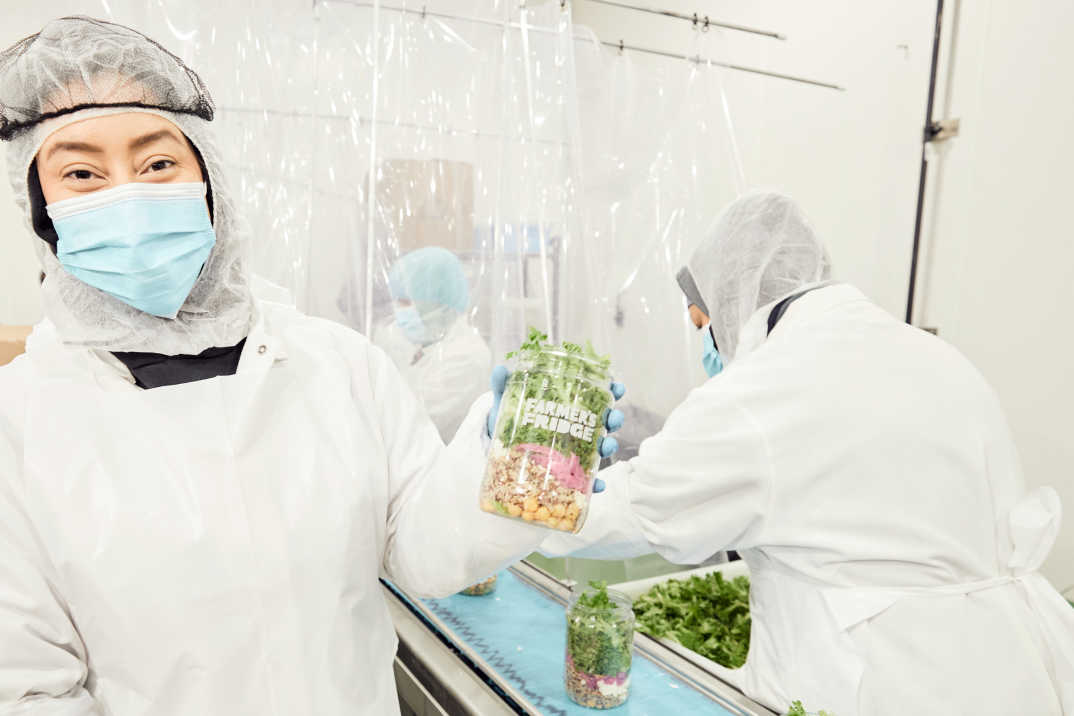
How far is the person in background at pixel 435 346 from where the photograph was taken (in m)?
2.17

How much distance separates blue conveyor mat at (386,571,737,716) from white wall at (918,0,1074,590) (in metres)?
1.85

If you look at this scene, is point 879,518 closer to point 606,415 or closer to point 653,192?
point 606,415

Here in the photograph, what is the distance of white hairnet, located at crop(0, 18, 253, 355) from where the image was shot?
2.80 feet

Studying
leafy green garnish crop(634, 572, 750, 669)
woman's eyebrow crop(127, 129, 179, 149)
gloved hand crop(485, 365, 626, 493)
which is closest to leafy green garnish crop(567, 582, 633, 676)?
leafy green garnish crop(634, 572, 750, 669)

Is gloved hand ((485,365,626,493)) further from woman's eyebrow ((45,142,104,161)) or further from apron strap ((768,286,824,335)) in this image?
apron strap ((768,286,824,335))

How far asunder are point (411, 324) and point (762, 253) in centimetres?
118

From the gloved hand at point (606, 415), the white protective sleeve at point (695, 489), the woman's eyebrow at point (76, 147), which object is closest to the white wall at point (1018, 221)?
the white protective sleeve at point (695, 489)

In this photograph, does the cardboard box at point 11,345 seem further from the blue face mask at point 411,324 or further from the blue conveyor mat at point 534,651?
the blue conveyor mat at point 534,651

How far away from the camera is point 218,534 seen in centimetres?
85

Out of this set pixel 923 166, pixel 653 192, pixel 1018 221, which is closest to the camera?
pixel 1018 221

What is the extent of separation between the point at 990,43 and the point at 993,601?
224cm

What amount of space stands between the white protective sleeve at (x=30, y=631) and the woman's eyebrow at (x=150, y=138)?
400 mm

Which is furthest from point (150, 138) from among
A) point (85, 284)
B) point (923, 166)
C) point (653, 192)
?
point (923, 166)

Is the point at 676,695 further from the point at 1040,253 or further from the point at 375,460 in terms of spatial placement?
the point at 1040,253
